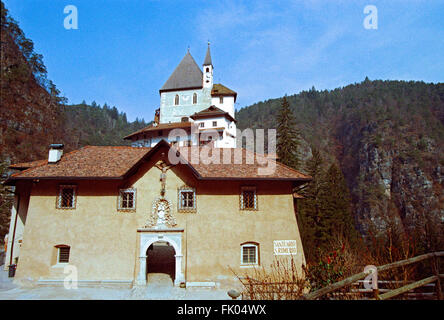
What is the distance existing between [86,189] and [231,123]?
35696 mm

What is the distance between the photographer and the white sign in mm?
15305

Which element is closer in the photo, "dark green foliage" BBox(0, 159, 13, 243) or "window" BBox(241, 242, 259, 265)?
"window" BBox(241, 242, 259, 265)

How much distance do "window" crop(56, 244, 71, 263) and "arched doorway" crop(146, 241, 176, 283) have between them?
407 centimetres

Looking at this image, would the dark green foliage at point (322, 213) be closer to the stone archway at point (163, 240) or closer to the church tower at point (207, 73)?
the stone archway at point (163, 240)

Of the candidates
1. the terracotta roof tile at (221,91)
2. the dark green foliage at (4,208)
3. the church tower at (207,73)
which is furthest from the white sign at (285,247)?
the church tower at (207,73)

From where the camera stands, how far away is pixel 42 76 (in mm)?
51625

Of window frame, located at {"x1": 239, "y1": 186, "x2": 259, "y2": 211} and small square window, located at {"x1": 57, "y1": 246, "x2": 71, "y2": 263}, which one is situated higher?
window frame, located at {"x1": 239, "y1": 186, "x2": 259, "y2": 211}

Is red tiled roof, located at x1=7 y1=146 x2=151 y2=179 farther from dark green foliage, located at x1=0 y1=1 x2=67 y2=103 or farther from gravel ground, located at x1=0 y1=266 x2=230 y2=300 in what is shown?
dark green foliage, located at x1=0 y1=1 x2=67 y2=103

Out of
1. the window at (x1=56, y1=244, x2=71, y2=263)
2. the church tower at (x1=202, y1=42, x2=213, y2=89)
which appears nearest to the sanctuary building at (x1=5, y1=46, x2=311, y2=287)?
the window at (x1=56, y1=244, x2=71, y2=263)

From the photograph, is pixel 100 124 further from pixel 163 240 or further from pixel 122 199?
pixel 163 240

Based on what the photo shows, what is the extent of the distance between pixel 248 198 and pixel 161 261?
8.21m

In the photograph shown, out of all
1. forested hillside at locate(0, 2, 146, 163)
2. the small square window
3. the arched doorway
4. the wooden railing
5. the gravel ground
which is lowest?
the gravel ground

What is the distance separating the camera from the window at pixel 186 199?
15.7 metres
